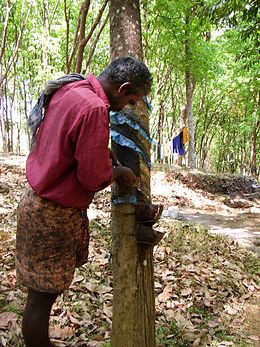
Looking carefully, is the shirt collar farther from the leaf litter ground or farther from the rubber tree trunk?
the leaf litter ground

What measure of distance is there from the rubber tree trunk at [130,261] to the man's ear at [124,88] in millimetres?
395

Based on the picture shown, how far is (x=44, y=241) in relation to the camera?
2.19 metres

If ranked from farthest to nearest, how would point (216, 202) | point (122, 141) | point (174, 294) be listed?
point (216, 202) < point (174, 294) < point (122, 141)

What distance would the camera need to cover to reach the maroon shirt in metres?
1.89

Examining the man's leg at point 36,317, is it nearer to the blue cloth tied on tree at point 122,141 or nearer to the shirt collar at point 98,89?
the blue cloth tied on tree at point 122,141

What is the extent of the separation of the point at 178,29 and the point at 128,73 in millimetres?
9816

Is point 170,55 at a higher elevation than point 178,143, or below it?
higher

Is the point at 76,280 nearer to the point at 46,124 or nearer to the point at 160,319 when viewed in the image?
the point at 160,319

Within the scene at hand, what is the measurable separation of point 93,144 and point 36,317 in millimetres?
1185

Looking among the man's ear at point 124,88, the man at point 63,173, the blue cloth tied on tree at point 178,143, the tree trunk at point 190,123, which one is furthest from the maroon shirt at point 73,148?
the blue cloth tied on tree at point 178,143

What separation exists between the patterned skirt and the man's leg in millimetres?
79

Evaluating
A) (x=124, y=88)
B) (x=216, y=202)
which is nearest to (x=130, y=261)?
(x=124, y=88)

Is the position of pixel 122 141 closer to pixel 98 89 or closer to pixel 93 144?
pixel 98 89

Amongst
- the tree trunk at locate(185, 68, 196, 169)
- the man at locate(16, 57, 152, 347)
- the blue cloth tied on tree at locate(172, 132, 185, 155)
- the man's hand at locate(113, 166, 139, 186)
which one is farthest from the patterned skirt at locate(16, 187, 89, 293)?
the blue cloth tied on tree at locate(172, 132, 185, 155)
